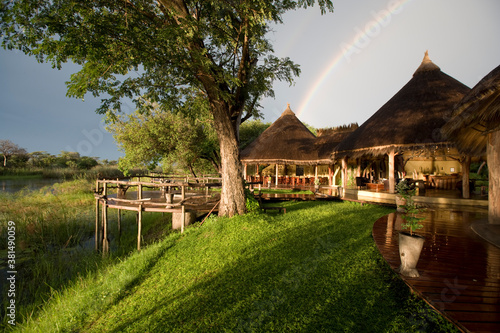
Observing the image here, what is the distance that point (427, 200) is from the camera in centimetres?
1039

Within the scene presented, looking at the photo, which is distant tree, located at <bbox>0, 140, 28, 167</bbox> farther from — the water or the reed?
the reed

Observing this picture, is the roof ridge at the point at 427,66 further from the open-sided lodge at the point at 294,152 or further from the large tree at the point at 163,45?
the large tree at the point at 163,45

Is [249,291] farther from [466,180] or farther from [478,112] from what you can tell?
[466,180]

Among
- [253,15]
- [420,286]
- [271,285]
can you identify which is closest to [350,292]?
[420,286]

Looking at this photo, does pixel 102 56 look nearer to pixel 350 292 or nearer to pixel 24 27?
pixel 24 27

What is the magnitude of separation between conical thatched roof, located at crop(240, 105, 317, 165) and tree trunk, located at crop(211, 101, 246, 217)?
10.4 meters

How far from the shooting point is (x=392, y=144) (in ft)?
34.8

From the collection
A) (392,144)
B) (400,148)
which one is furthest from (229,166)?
(400,148)

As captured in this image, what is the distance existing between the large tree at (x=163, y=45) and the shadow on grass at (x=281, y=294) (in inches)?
134

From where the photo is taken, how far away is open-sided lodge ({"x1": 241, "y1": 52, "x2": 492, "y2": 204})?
413 inches

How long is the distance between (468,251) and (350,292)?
246 cm

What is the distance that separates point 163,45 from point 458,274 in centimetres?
792

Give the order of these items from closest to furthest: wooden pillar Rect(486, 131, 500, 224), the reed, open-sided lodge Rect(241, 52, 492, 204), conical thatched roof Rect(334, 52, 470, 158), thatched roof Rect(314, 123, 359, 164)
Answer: wooden pillar Rect(486, 131, 500, 224) → the reed → conical thatched roof Rect(334, 52, 470, 158) → open-sided lodge Rect(241, 52, 492, 204) → thatched roof Rect(314, 123, 359, 164)

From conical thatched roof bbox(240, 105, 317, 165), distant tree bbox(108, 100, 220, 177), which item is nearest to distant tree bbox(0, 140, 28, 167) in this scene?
distant tree bbox(108, 100, 220, 177)
